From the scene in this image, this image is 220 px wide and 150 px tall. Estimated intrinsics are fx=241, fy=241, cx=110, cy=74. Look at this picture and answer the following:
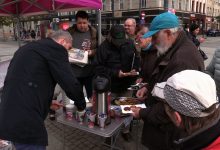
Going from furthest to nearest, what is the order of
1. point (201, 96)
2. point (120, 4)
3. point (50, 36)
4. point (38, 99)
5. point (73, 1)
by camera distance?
point (120, 4) → point (73, 1) → point (50, 36) → point (38, 99) → point (201, 96)

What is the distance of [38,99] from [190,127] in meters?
1.24

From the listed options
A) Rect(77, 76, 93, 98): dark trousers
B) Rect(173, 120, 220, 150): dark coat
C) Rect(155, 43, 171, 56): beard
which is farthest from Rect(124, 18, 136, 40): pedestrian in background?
Rect(173, 120, 220, 150): dark coat

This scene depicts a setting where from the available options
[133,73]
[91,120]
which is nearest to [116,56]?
[133,73]

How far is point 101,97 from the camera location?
7.62 feet

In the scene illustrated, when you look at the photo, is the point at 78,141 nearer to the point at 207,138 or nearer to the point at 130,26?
the point at 130,26

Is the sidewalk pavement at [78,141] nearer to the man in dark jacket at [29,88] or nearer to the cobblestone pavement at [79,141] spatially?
the cobblestone pavement at [79,141]

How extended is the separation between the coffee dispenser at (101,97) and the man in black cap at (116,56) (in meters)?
0.90

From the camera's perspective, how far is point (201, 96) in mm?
1147

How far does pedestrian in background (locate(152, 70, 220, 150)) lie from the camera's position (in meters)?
1.14

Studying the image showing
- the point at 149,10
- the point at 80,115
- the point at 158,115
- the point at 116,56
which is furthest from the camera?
the point at 149,10

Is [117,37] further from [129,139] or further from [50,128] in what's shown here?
[50,128]

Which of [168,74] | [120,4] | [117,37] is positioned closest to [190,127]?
[168,74]

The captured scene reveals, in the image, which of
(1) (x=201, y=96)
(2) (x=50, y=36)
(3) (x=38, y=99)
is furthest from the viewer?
(2) (x=50, y=36)

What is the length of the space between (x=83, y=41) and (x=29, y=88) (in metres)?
1.84
